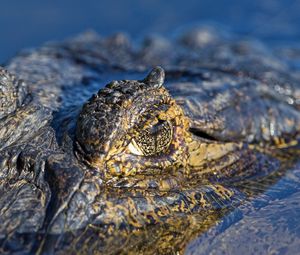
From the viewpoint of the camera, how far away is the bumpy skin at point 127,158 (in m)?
3.04

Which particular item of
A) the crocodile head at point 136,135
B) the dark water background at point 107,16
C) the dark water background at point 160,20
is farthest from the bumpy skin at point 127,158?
the dark water background at point 107,16

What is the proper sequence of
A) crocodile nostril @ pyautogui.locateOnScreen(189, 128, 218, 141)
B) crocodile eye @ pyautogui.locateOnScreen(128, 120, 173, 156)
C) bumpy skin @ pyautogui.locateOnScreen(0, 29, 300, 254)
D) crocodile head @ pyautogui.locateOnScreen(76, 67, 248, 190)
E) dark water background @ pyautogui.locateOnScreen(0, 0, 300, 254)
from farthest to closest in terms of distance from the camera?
dark water background @ pyautogui.locateOnScreen(0, 0, 300, 254), crocodile nostril @ pyautogui.locateOnScreen(189, 128, 218, 141), crocodile eye @ pyautogui.locateOnScreen(128, 120, 173, 156), crocodile head @ pyautogui.locateOnScreen(76, 67, 248, 190), bumpy skin @ pyautogui.locateOnScreen(0, 29, 300, 254)

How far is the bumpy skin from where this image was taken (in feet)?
9.97

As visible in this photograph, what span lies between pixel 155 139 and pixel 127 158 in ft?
0.65

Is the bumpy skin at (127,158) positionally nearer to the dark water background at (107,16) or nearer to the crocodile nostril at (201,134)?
the crocodile nostril at (201,134)

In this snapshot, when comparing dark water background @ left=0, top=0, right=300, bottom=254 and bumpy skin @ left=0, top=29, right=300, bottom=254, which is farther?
dark water background @ left=0, top=0, right=300, bottom=254

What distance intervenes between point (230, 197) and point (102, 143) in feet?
2.68

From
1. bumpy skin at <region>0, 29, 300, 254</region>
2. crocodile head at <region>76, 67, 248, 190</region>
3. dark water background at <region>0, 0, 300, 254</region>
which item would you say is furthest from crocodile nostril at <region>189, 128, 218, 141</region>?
dark water background at <region>0, 0, 300, 254</region>

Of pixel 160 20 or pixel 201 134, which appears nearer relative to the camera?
pixel 201 134

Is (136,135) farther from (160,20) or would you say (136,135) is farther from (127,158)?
(160,20)

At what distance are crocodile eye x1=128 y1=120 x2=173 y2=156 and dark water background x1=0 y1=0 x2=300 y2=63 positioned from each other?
602 cm

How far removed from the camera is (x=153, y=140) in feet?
11.2

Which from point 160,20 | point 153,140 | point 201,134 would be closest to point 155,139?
point 153,140

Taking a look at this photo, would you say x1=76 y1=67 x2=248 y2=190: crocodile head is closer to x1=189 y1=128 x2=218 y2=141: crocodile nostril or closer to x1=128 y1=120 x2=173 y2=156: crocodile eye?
x1=128 y1=120 x2=173 y2=156: crocodile eye
